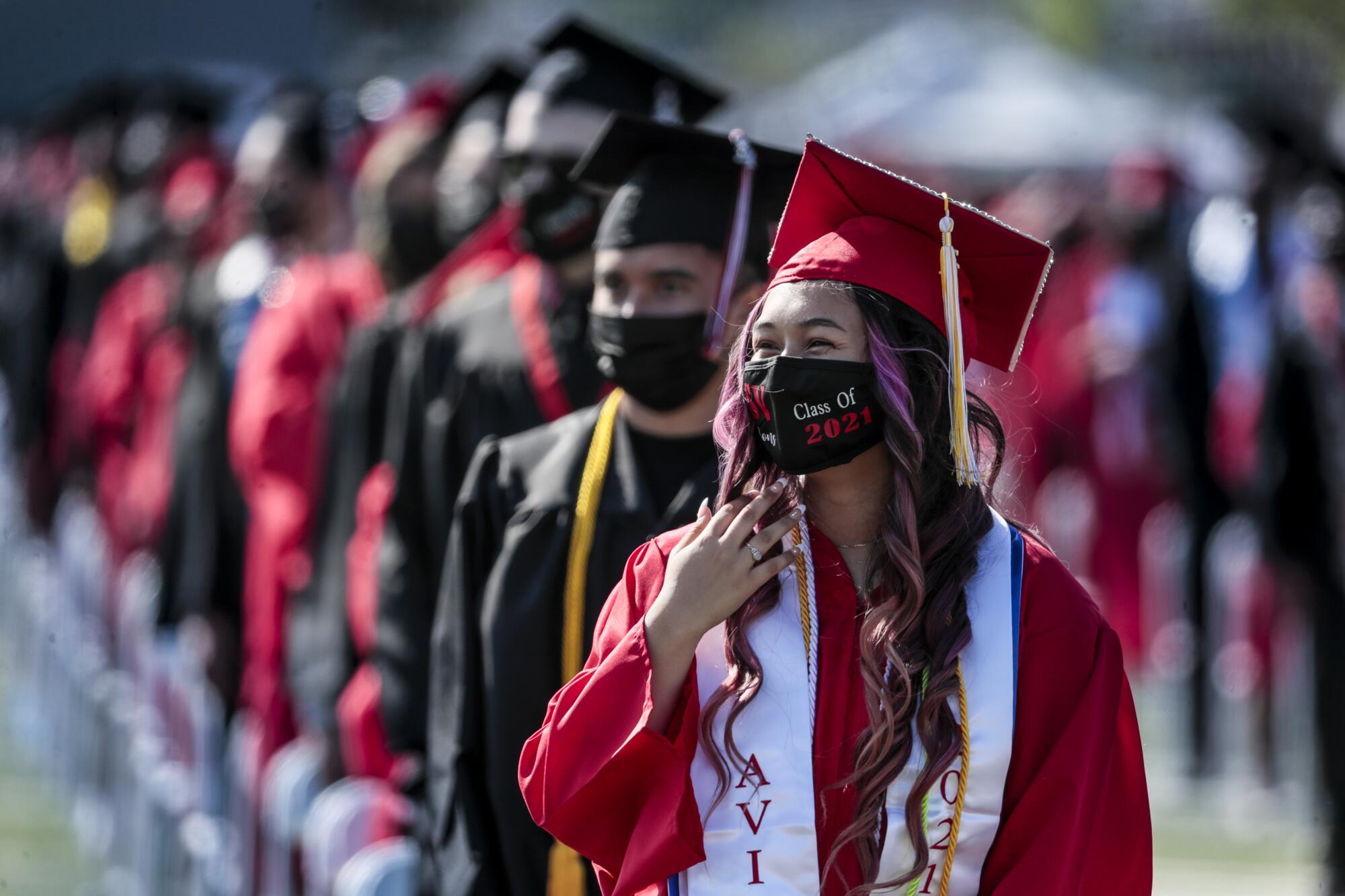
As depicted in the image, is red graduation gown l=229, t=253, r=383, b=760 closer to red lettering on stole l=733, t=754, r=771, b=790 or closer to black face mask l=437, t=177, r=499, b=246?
black face mask l=437, t=177, r=499, b=246

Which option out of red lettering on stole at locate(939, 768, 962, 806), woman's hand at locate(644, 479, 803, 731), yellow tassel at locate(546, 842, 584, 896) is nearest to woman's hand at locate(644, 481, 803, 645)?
woman's hand at locate(644, 479, 803, 731)

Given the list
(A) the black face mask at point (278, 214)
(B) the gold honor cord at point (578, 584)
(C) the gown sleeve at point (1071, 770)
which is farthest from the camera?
(A) the black face mask at point (278, 214)

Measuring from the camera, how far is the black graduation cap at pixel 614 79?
536 centimetres

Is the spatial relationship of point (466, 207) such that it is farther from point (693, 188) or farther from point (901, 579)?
point (901, 579)

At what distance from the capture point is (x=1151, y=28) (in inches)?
571

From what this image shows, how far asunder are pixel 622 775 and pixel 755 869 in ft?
0.74

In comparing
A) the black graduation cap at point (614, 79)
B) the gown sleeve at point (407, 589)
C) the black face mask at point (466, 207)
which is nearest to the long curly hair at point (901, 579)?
the gown sleeve at point (407, 589)

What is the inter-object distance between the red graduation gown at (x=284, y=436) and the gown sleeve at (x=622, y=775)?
433 cm

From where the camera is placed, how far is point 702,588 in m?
2.73

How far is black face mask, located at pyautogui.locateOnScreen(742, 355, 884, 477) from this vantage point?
2.75 metres

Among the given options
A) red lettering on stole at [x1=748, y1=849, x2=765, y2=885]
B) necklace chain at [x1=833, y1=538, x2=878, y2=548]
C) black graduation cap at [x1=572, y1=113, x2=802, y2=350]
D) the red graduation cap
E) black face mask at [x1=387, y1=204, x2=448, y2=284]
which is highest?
black face mask at [x1=387, y1=204, x2=448, y2=284]

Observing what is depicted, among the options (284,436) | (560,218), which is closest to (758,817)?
(560,218)

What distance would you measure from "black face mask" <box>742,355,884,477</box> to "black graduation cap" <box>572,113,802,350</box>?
3.88 feet

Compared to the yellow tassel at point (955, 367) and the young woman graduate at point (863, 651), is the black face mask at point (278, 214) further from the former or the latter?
the yellow tassel at point (955, 367)
